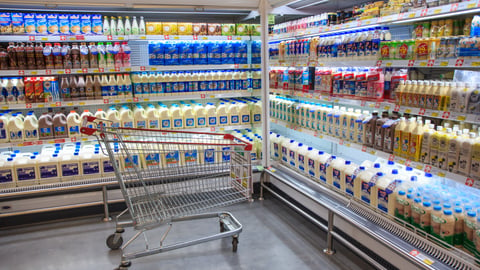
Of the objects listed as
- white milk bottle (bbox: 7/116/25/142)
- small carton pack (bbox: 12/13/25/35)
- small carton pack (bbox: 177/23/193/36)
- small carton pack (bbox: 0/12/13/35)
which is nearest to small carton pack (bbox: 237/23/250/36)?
small carton pack (bbox: 177/23/193/36)

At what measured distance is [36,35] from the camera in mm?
3986

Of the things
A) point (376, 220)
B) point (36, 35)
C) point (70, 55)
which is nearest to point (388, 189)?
point (376, 220)

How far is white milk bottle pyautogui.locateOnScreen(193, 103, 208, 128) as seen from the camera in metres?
4.67

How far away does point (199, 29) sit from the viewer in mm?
4539

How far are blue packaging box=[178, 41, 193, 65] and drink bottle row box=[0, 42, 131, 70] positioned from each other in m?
0.59

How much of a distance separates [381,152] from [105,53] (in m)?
3.02

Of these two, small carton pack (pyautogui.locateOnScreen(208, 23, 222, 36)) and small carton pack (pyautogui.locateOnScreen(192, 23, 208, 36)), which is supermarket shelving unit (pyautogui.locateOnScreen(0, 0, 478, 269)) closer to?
small carton pack (pyautogui.locateOnScreen(192, 23, 208, 36))

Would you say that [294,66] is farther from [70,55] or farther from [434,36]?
[70,55]

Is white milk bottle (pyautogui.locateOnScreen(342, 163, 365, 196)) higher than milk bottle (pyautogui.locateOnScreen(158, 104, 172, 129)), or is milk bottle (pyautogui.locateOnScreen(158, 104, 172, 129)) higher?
milk bottle (pyautogui.locateOnScreen(158, 104, 172, 129))

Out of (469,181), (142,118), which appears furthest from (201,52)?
(469,181)

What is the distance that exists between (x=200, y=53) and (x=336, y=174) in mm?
2171

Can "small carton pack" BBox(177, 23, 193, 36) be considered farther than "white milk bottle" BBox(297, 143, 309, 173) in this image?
Yes

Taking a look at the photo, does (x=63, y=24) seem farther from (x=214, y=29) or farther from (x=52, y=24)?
(x=214, y=29)

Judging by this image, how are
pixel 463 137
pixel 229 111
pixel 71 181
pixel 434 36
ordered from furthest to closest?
pixel 229 111 → pixel 71 181 → pixel 434 36 → pixel 463 137
